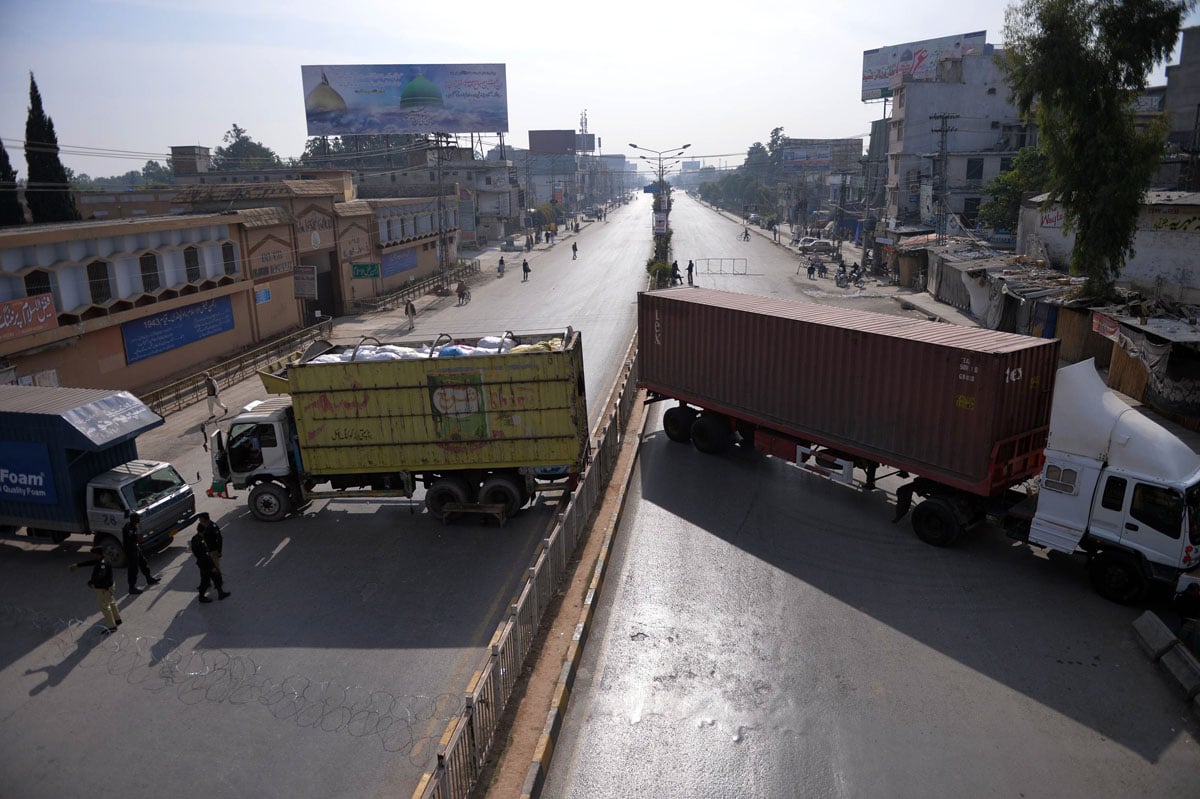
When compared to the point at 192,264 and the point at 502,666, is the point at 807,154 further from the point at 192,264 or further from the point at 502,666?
the point at 502,666

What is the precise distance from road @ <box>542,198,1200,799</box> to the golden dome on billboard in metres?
71.0

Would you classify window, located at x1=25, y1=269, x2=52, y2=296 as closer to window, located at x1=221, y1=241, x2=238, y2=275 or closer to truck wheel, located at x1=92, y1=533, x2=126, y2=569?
window, located at x1=221, y1=241, x2=238, y2=275

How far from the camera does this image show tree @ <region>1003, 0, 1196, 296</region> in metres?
22.1

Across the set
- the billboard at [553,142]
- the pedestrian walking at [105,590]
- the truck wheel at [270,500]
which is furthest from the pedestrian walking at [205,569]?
the billboard at [553,142]

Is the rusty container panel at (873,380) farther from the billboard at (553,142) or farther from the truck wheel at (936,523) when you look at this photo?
the billboard at (553,142)

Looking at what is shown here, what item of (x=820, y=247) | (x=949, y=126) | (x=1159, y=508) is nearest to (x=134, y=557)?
(x=1159, y=508)

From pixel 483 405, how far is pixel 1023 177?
44.6 meters

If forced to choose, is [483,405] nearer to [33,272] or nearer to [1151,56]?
[33,272]

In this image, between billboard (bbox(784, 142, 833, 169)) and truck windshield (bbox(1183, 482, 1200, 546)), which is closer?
truck windshield (bbox(1183, 482, 1200, 546))

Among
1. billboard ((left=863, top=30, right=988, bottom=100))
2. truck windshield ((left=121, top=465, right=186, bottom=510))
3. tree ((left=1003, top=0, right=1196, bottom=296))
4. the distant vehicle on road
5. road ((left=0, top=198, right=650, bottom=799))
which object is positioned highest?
billboard ((left=863, top=30, right=988, bottom=100))

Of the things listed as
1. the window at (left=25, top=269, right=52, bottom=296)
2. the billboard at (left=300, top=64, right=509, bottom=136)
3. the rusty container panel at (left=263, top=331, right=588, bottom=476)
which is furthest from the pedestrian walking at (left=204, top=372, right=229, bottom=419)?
the billboard at (left=300, top=64, right=509, bottom=136)

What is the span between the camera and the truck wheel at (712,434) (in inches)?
677

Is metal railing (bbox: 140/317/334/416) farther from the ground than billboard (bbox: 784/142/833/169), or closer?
closer

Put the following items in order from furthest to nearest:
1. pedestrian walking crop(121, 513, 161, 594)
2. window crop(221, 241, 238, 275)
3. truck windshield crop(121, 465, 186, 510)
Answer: window crop(221, 241, 238, 275) < truck windshield crop(121, 465, 186, 510) < pedestrian walking crop(121, 513, 161, 594)
